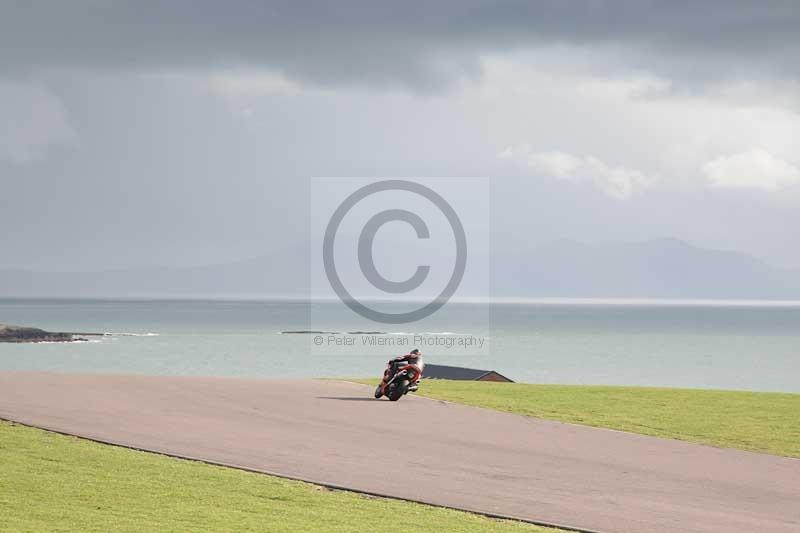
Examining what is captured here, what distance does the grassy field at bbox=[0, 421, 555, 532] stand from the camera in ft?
38.8

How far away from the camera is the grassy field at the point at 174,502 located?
1183 cm

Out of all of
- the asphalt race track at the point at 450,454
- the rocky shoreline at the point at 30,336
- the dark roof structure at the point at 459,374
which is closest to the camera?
the asphalt race track at the point at 450,454

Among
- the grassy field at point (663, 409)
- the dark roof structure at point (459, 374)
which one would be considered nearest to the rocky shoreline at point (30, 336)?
the dark roof structure at point (459, 374)

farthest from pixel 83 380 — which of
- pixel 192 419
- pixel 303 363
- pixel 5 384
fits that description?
pixel 303 363

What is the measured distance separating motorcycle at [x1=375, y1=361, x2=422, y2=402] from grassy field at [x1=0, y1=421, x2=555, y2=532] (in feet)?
36.5

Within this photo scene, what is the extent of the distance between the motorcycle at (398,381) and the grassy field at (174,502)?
11.1 m

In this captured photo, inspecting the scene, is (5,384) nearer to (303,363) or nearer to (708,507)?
(708,507)

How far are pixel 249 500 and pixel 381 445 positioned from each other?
5.94 metres

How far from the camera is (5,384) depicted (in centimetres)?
2781

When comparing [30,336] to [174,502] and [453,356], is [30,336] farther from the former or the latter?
[174,502]

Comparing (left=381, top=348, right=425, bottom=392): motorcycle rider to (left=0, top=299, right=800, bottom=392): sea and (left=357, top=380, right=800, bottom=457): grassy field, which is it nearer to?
(left=357, top=380, right=800, bottom=457): grassy field

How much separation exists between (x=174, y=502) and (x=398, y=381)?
1418 cm

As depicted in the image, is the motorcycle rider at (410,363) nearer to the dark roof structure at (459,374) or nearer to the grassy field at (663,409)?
the grassy field at (663,409)

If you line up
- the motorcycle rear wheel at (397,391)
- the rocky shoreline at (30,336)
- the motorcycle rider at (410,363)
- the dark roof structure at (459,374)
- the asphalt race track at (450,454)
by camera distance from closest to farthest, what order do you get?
the asphalt race track at (450,454) → the motorcycle rear wheel at (397,391) → the motorcycle rider at (410,363) → the dark roof structure at (459,374) → the rocky shoreline at (30,336)
